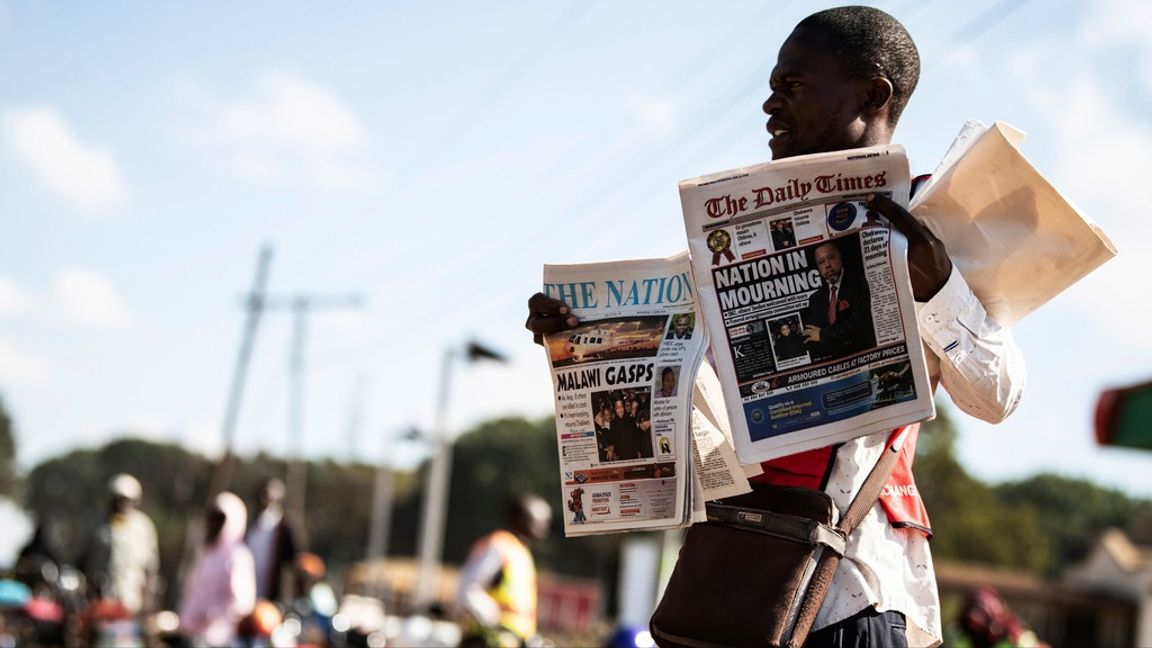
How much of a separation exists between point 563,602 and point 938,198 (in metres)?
44.5

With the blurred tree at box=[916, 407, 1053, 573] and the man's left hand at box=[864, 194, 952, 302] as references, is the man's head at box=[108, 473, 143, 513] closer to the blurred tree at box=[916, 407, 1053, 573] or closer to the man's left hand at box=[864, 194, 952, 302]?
the man's left hand at box=[864, 194, 952, 302]

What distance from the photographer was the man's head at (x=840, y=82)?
8.84ft

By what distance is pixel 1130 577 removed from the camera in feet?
171

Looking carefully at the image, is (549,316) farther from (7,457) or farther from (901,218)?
(7,457)

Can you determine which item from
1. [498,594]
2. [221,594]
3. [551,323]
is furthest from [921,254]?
[221,594]

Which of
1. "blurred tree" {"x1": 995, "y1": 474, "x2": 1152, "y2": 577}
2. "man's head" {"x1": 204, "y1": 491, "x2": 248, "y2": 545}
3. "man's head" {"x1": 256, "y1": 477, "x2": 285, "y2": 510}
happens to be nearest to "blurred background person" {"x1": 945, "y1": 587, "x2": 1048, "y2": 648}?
"man's head" {"x1": 204, "y1": 491, "x2": 248, "y2": 545}

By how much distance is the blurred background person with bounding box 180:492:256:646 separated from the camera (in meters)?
9.51

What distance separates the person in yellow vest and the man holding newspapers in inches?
207

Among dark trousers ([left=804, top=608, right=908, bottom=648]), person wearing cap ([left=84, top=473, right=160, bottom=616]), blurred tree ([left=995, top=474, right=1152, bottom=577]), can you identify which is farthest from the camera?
blurred tree ([left=995, top=474, right=1152, bottom=577])

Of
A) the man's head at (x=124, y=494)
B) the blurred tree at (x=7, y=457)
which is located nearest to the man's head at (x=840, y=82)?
the man's head at (x=124, y=494)

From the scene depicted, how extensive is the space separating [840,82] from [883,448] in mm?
677

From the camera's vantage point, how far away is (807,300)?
2.51 m

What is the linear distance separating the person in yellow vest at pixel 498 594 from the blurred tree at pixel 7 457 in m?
93.6

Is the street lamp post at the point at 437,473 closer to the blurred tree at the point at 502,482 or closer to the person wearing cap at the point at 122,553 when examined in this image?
the person wearing cap at the point at 122,553
